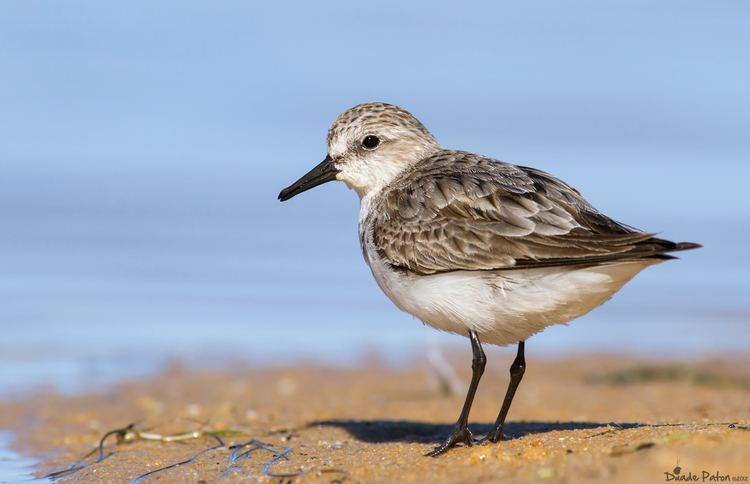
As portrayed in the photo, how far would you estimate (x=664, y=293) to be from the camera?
15.4 meters

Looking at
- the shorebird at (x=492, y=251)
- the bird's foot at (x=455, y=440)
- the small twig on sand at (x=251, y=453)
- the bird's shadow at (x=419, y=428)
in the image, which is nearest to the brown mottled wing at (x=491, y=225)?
the shorebird at (x=492, y=251)

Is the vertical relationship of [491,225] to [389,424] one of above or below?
above

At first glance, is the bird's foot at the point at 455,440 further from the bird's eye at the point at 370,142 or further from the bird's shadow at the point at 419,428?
the bird's eye at the point at 370,142

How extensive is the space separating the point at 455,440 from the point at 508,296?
915 millimetres

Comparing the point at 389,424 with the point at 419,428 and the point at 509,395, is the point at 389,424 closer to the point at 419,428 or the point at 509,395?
the point at 419,428

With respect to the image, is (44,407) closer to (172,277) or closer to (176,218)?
(172,277)

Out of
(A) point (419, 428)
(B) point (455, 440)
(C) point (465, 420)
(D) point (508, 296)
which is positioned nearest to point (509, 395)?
(C) point (465, 420)

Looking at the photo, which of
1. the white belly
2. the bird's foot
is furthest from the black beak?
the bird's foot

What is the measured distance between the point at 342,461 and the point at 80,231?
1361 cm

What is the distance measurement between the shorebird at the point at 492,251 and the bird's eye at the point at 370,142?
1.43 ft

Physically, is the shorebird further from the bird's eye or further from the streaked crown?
the bird's eye

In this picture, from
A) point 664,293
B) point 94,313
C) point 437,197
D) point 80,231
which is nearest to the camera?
point 437,197

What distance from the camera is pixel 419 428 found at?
740 cm

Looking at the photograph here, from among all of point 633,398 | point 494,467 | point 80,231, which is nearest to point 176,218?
point 80,231
